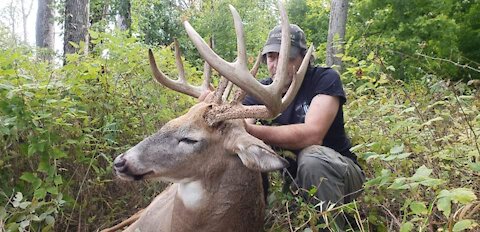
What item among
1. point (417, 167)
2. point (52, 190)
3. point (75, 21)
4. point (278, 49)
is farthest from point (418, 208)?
point (75, 21)

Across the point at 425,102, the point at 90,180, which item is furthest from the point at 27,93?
the point at 425,102

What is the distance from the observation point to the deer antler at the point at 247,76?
143 inches

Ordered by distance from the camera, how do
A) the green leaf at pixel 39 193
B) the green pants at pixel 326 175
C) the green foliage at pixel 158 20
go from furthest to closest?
1. the green foliage at pixel 158 20
2. the green leaf at pixel 39 193
3. the green pants at pixel 326 175

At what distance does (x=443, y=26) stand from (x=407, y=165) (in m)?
13.9

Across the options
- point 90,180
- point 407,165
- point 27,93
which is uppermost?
point 27,93

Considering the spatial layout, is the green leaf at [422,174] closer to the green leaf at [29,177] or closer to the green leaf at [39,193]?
the green leaf at [39,193]

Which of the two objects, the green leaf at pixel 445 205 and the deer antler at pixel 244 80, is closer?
the green leaf at pixel 445 205

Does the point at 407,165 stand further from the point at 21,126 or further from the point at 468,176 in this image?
the point at 21,126

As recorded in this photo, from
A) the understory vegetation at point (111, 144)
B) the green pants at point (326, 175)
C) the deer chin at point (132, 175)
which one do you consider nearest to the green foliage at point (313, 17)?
the understory vegetation at point (111, 144)

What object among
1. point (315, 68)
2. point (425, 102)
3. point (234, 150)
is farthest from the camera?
point (425, 102)

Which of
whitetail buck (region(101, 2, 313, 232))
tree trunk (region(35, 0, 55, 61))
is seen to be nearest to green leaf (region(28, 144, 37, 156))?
whitetail buck (region(101, 2, 313, 232))

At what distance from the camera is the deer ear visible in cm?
354

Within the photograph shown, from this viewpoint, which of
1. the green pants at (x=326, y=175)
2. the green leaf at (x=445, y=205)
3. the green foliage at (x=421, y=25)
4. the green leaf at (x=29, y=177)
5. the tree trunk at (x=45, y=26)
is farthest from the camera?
A: the tree trunk at (x=45, y=26)

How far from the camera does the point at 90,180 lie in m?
4.89
